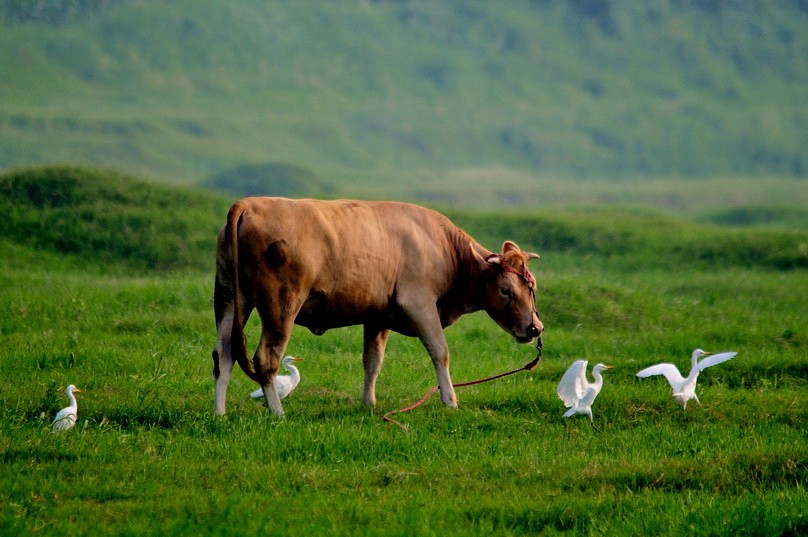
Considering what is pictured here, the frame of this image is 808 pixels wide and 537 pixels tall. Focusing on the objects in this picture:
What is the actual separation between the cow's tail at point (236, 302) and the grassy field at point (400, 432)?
56 centimetres

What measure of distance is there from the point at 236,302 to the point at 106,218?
13.0 metres

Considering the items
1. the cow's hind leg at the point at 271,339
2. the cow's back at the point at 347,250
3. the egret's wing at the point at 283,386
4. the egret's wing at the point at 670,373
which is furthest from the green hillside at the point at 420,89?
the cow's hind leg at the point at 271,339

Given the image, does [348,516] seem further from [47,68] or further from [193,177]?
[47,68]

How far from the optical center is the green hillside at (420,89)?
79.7 meters

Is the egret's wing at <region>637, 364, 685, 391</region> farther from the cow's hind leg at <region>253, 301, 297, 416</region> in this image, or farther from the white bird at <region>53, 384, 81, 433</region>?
the white bird at <region>53, 384, 81, 433</region>

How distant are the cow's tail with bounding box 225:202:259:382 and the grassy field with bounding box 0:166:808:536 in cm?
56

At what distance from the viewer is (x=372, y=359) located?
1074cm

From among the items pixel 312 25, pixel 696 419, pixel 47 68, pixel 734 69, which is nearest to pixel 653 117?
pixel 734 69

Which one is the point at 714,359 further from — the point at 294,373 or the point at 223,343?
the point at 223,343

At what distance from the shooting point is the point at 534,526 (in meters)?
7.40

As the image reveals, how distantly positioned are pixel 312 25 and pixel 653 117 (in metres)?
37.7

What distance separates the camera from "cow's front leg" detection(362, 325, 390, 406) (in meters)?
10.7

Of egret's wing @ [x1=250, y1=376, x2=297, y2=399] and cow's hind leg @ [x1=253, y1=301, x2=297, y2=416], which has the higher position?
cow's hind leg @ [x1=253, y1=301, x2=297, y2=416]

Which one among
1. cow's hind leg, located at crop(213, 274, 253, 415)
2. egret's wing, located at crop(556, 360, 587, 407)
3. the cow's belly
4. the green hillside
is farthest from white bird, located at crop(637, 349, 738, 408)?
the green hillside
